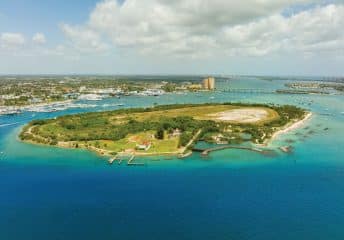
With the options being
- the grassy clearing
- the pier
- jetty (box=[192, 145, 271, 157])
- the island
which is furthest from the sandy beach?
the pier

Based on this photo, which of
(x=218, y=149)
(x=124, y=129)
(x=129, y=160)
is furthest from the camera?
(x=124, y=129)

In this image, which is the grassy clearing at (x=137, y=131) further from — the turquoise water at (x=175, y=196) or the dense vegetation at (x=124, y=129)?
the turquoise water at (x=175, y=196)

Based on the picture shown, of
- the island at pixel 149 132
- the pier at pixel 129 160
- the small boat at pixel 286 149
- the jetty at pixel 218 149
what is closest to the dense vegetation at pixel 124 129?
the island at pixel 149 132

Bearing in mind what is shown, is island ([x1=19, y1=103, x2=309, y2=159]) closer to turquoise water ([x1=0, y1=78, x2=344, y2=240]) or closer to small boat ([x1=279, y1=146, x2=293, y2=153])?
small boat ([x1=279, y1=146, x2=293, y2=153])

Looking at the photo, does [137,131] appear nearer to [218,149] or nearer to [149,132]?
[149,132]

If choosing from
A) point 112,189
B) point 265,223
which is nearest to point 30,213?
point 112,189

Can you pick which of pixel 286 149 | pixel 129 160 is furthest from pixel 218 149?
pixel 129 160

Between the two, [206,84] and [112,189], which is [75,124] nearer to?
[112,189]
